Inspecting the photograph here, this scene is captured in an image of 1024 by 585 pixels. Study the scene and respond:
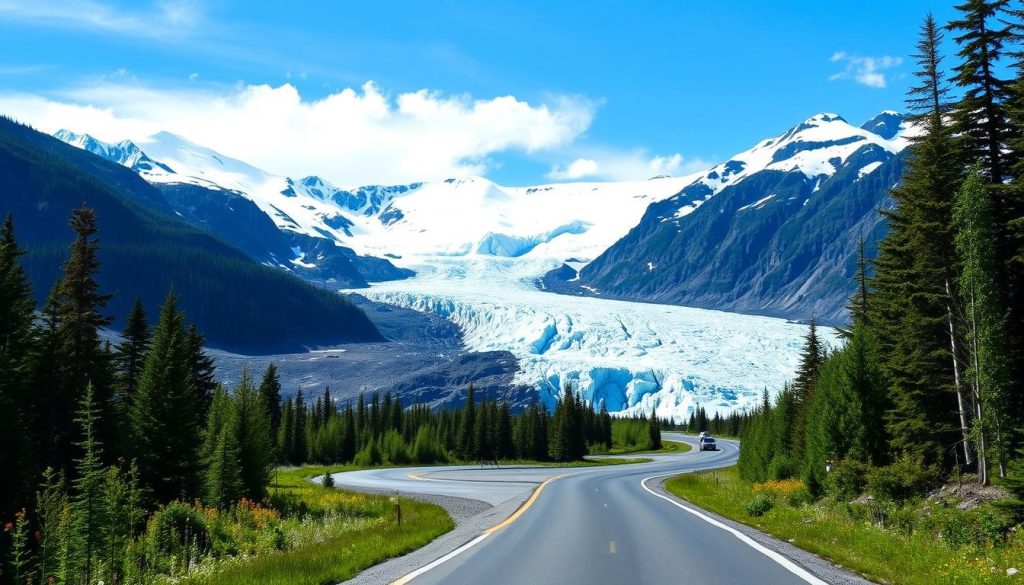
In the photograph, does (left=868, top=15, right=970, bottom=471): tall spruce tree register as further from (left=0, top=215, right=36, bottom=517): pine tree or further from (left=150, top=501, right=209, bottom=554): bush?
(left=0, top=215, right=36, bottom=517): pine tree

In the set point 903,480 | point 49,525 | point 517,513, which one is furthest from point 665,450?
point 49,525

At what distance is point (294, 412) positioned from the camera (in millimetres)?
94688

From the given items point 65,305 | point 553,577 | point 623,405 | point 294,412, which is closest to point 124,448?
point 65,305

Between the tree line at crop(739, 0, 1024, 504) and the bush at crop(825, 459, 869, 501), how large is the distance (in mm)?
129

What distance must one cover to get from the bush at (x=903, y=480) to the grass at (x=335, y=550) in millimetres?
16296

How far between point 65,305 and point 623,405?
15135 centimetres

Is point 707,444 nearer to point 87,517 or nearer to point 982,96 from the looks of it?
point 982,96

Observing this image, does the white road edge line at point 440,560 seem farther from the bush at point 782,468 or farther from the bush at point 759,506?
the bush at point 782,468

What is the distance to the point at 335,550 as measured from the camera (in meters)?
15.8

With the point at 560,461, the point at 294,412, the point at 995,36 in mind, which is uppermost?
the point at 995,36

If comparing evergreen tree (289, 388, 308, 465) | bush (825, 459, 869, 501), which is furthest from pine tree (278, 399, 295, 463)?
bush (825, 459, 869, 501)

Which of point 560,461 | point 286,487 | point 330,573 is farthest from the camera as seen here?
point 560,461

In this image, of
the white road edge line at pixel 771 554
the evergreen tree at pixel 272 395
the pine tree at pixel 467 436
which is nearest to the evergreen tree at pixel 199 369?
the evergreen tree at pixel 272 395

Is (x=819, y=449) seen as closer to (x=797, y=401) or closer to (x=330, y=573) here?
(x=797, y=401)
